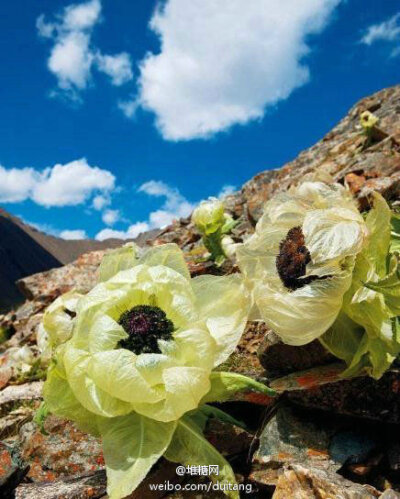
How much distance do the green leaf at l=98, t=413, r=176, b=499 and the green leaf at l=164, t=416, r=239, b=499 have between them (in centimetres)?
12

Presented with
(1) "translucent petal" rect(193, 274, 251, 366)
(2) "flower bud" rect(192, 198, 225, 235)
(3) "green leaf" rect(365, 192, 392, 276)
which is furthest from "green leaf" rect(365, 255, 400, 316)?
(2) "flower bud" rect(192, 198, 225, 235)

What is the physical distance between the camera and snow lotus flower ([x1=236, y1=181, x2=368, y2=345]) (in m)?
2.59

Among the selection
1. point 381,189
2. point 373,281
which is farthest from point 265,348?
point 381,189

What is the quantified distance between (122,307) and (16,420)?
128 inches

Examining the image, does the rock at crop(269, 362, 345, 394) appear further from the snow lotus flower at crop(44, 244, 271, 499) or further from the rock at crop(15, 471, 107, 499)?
the rock at crop(15, 471, 107, 499)

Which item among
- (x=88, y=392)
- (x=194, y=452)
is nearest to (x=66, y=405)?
(x=88, y=392)

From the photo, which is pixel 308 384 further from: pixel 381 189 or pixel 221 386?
pixel 381 189

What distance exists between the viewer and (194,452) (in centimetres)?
250

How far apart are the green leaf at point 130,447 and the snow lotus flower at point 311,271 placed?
2.71 feet

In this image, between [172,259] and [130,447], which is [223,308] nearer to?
[172,259]

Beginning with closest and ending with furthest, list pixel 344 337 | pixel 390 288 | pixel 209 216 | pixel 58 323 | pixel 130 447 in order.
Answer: pixel 130 447, pixel 390 288, pixel 344 337, pixel 58 323, pixel 209 216

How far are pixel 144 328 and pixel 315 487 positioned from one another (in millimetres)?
1118

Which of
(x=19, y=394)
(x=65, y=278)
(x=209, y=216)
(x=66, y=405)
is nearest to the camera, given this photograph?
(x=66, y=405)

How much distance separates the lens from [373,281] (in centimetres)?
259
